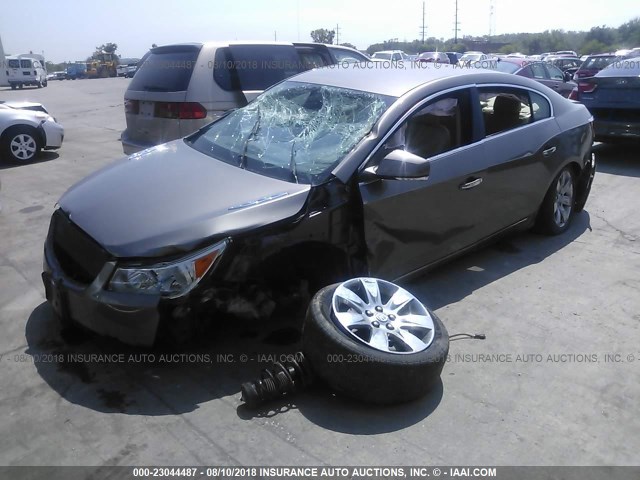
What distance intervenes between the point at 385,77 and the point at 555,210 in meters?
2.27

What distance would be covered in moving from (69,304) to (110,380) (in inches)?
19.4

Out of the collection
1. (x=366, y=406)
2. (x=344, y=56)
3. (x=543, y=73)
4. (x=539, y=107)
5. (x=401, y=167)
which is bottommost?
(x=366, y=406)

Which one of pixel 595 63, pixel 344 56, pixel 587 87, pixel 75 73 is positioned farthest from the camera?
pixel 75 73

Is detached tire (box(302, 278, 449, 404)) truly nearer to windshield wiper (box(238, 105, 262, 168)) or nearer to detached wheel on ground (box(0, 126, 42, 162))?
windshield wiper (box(238, 105, 262, 168))

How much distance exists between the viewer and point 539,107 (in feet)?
17.2

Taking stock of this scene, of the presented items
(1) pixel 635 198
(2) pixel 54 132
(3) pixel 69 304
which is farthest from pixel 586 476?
(2) pixel 54 132

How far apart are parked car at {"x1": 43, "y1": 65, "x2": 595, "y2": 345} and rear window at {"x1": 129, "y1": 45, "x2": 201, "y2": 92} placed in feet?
6.66

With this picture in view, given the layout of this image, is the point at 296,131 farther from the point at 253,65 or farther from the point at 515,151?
the point at 253,65

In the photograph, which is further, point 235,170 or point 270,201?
point 235,170

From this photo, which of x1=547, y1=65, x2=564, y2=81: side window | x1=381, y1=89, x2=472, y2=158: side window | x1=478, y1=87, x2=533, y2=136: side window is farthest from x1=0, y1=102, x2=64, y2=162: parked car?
x1=547, y1=65, x2=564, y2=81: side window

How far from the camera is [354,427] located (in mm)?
2961

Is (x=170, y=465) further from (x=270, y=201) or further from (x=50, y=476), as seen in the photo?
(x=270, y=201)

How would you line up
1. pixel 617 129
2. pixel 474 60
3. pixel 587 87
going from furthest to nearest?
pixel 474 60
pixel 587 87
pixel 617 129

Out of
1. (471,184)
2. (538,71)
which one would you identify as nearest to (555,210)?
(471,184)
